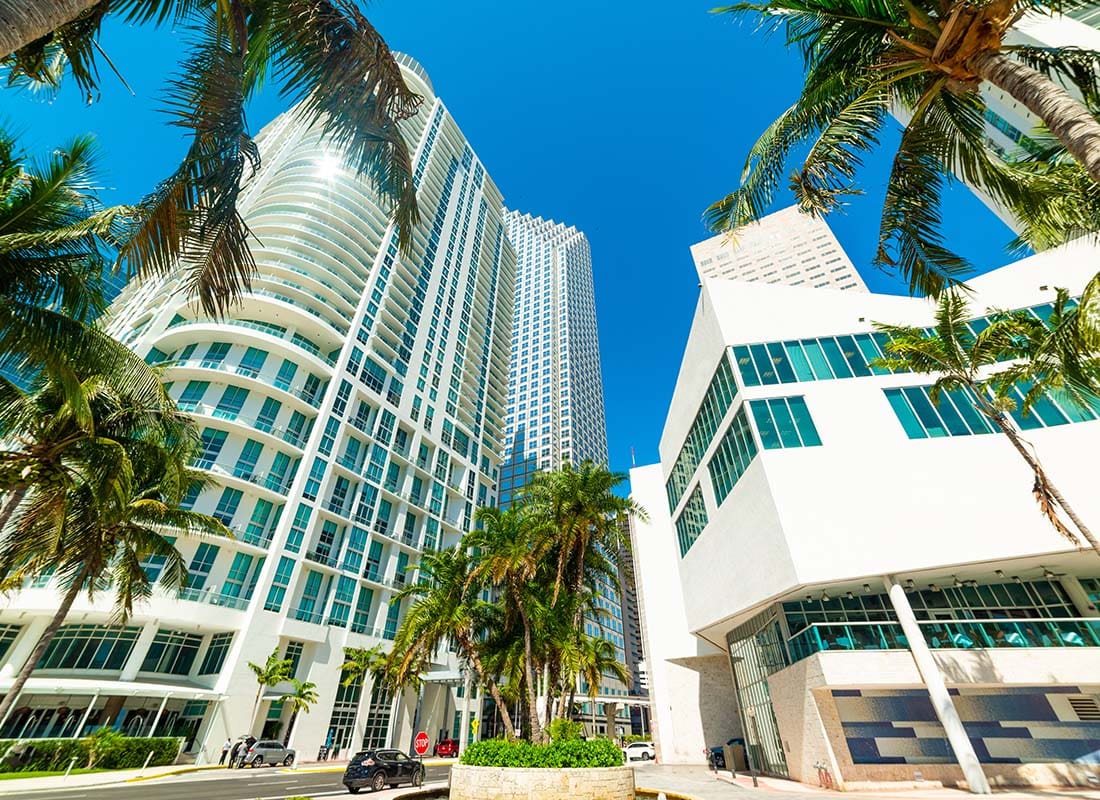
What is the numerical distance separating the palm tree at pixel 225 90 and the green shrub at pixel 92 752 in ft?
85.0

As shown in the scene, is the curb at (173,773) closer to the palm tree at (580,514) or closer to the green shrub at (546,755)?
the green shrub at (546,755)

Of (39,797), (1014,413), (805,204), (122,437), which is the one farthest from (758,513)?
(39,797)

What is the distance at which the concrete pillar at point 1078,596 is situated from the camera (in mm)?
16609

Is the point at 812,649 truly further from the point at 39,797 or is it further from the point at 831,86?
the point at 39,797

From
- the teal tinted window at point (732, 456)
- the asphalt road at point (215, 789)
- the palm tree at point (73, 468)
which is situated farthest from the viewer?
the teal tinted window at point (732, 456)

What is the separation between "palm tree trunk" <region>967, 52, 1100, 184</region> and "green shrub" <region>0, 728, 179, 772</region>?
111 feet

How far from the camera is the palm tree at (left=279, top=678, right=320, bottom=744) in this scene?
2942cm

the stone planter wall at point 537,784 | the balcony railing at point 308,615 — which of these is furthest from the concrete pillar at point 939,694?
the balcony railing at point 308,615

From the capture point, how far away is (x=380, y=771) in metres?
17.0

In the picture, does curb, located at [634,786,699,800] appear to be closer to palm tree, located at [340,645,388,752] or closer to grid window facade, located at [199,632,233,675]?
palm tree, located at [340,645,388,752]

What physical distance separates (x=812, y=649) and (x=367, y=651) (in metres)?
31.8

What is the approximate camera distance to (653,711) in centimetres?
3119

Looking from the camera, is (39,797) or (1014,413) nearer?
(39,797)

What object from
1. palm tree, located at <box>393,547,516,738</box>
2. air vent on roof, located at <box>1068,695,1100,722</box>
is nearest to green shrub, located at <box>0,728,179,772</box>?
palm tree, located at <box>393,547,516,738</box>
